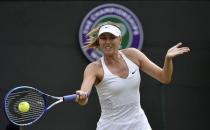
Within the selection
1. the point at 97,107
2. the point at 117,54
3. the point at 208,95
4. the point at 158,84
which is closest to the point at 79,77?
the point at 97,107

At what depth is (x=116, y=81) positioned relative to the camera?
5.38 meters

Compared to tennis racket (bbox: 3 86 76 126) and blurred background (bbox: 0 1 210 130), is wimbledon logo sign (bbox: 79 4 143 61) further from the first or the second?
tennis racket (bbox: 3 86 76 126)

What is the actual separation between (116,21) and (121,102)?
2274 millimetres

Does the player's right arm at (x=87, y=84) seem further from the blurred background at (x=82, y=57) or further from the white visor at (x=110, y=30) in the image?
the blurred background at (x=82, y=57)

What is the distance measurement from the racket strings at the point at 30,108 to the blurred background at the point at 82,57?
207cm

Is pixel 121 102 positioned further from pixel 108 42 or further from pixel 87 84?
pixel 108 42

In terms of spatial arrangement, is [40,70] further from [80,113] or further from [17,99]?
[17,99]

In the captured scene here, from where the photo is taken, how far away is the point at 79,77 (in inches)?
302

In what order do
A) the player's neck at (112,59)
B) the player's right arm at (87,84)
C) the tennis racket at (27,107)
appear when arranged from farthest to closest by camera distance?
the player's neck at (112,59) < the tennis racket at (27,107) < the player's right arm at (87,84)

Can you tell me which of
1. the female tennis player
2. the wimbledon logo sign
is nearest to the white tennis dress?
the female tennis player

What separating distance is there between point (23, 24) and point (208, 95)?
2065 mm

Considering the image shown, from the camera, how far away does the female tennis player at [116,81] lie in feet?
17.6

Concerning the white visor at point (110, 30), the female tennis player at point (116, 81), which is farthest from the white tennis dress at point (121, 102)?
the white visor at point (110, 30)

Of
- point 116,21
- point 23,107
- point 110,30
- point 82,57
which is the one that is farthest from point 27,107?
point 116,21
